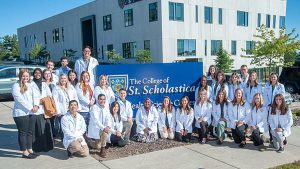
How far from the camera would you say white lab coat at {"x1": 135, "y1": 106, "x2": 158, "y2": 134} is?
7.79 metres

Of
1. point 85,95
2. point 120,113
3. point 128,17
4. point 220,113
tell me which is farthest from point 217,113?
point 128,17

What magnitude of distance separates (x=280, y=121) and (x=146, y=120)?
10.4 ft

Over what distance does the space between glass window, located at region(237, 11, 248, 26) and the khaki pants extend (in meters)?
32.3

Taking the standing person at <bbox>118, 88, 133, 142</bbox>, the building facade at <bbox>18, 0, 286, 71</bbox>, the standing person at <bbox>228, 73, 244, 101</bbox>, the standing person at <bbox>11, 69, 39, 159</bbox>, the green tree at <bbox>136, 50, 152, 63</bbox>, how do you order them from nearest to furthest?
the standing person at <bbox>11, 69, 39, 159</bbox>
the standing person at <bbox>118, 88, 133, 142</bbox>
the standing person at <bbox>228, 73, 244, 101</bbox>
the green tree at <bbox>136, 50, 152, 63</bbox>
the building facade at <bbox>18, 0, 286, 71</bbox>

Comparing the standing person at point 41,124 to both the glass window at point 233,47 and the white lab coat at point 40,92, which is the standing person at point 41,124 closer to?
the white lab coat at point 40,92

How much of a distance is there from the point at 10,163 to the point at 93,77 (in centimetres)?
277

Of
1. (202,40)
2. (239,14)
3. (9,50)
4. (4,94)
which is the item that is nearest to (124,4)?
(202,40)

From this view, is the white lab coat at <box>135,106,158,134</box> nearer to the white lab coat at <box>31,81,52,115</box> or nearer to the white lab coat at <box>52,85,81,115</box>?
the white lab coat at <box>52,85,81,115</box>

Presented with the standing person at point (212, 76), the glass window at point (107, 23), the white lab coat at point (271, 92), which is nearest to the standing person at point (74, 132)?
the standing person at point (212, 76)

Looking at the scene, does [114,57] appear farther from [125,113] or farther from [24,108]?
[24,108]

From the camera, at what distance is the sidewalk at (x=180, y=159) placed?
6137mm

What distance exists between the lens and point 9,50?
85.2 meters

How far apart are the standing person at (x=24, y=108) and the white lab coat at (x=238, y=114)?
4.54 meters

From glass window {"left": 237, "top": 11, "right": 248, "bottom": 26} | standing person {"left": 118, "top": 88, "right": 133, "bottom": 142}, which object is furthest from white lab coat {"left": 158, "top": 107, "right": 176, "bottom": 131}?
glass window {"left": 237, "top": 11, "right": 248, "bottom": 26}
